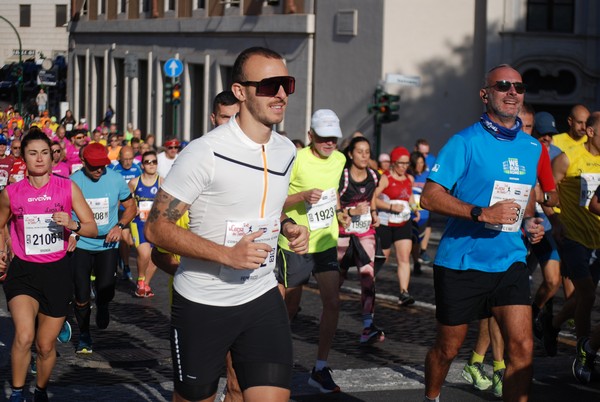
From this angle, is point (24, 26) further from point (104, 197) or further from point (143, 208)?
point (104, 197)

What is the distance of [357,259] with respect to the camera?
11141 millimetres

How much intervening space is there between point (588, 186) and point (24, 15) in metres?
11.9

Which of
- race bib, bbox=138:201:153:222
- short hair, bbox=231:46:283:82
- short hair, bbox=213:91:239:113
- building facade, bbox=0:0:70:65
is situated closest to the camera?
short hair, bbox=231:46:283:82

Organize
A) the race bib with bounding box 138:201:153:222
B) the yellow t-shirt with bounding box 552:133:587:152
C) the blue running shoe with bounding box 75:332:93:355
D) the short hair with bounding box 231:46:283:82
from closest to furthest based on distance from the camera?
1. the short hair with bounding box 231:46:283:82
2. the blue running shoe with bounding box 75:332:93:355
3. the yellow t-shirt with bounding box 552:133:587:152
4. the race bib with bounding box 138:201:153:222

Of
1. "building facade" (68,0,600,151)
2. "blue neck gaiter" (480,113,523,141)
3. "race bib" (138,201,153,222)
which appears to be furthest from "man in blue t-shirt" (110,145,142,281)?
"building facade" (68,0,600,151)

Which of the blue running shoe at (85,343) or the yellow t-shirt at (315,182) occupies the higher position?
the yellow t-shirt at (315,182)

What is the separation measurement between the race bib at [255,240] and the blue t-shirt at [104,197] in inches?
209

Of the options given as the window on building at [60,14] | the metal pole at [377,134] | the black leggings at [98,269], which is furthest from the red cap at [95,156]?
the window on building at [60,14]

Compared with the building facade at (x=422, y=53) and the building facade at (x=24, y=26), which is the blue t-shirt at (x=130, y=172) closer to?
the building facade at (x=24, y=26)

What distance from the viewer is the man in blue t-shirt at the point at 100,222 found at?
1035 cm

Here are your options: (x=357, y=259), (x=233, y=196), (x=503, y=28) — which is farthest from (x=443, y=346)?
(x=503, y=28)

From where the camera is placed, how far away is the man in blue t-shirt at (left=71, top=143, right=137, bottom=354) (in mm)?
10352

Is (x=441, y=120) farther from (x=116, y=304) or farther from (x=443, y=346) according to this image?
(x=443, y=346)

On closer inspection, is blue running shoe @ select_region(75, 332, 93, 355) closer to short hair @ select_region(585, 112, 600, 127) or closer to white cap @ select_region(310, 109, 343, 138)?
white cap @ select_region(310, 109, 343, 138)
